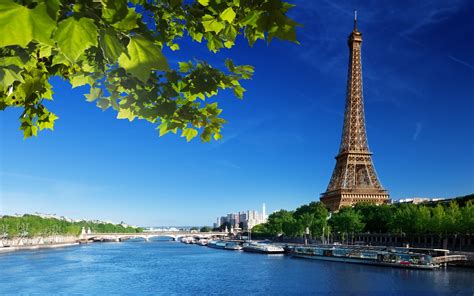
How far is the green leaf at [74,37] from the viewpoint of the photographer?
6.24 ft

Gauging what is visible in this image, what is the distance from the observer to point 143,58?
201 centimetres

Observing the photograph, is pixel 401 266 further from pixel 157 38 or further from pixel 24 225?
pixel 24 225

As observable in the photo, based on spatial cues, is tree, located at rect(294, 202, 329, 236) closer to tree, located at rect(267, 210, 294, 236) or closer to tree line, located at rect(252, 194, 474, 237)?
tree line, located at rect(252, 194, 474, 237)

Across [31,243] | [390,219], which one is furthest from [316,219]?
[31,243]

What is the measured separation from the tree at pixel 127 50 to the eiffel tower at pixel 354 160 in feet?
349

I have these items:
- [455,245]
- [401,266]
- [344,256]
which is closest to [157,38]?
[401,266]

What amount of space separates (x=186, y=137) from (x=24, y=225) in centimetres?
13490

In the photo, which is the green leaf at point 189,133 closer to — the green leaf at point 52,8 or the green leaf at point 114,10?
the green leaf at point 114,10

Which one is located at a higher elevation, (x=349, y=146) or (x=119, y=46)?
(x=349, y=146)

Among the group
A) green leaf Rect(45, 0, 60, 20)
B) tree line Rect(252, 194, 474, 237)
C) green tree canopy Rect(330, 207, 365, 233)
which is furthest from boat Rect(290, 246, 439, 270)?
green leaf Rect(45, 0, 60, 20)

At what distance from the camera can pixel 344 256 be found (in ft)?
224

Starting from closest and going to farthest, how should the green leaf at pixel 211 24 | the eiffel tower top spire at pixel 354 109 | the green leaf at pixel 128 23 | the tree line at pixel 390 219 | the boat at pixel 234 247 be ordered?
the green leaf at pixel 128 23 → the green leaf at pixel 211 24 → the tree line at pixel 390 219 → the boat at pixel 234 247 → the eiffel tower top spire at pixel 354 109

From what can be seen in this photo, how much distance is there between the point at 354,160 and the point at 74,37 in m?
113

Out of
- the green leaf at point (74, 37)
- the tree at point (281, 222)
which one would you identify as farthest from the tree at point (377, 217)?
the green leaf at point (74, 37)
